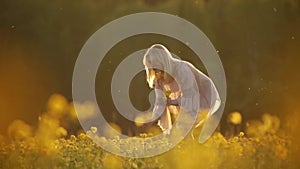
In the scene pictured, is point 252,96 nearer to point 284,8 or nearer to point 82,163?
point 284,8

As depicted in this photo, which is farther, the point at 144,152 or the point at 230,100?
the point at 230,100

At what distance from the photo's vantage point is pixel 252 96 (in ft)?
10.9

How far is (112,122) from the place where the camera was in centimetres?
327

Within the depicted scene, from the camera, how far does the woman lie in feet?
10.2

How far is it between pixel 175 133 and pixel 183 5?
0.59 metres

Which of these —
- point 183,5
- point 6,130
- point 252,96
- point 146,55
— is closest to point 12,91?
point 6,130

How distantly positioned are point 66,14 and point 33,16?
144 mm

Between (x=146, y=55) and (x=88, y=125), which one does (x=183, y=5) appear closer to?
(x=146, y=55)

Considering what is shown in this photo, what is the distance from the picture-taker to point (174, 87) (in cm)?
316

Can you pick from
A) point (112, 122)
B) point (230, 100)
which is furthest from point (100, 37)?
point (230, 100)

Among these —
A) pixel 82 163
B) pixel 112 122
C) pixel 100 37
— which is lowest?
pixel 82 163

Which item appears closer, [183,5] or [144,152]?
[144,152]

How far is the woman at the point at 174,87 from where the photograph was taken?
311 cm

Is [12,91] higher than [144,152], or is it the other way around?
[12,91]
